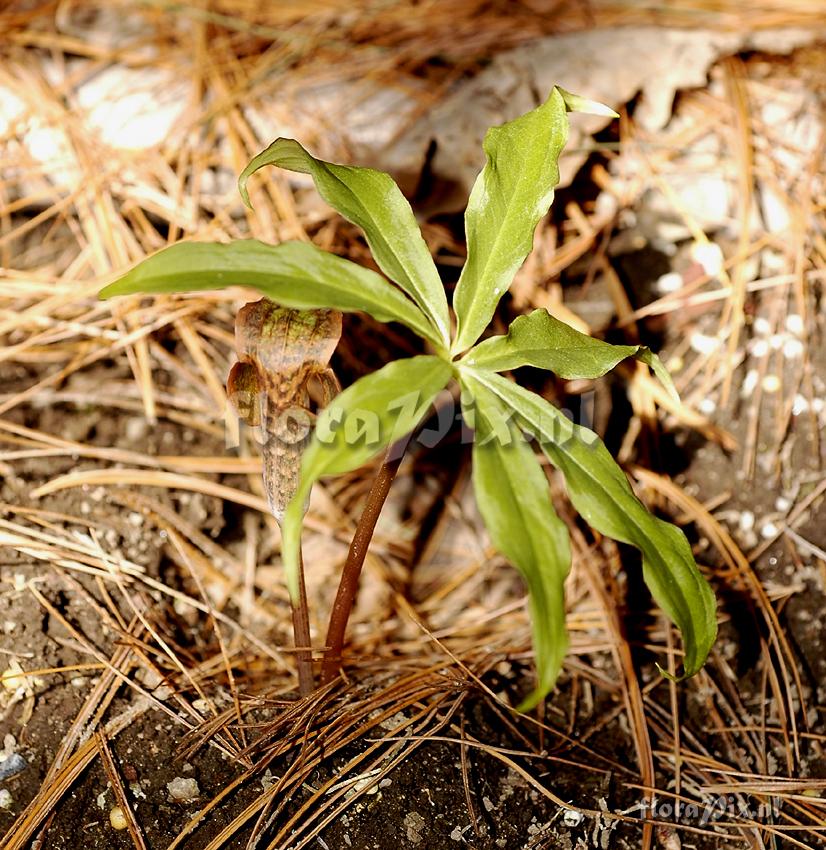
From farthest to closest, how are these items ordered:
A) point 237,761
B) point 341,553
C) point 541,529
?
1. point 341,553
2. point 237,761
3. point 541,529

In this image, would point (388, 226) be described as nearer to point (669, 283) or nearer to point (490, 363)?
point (490, 363)

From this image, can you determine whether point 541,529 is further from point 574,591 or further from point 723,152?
point 723,152

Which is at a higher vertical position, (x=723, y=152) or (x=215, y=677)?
(x=723, y=152)

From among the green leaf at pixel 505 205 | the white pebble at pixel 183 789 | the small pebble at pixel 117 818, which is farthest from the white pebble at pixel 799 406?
the small pebble at pixel 117 818

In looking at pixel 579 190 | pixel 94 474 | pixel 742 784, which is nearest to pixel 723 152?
pixel 579 190

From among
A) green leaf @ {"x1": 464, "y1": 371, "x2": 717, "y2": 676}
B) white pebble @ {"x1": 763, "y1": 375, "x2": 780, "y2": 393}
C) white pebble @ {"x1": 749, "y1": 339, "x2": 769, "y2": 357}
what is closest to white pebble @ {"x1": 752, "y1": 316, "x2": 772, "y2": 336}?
white pebble @ {"x1": 749, "y1": 339, "x2": 769, "y2": 357}

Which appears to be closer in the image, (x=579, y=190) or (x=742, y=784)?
(x=742, y=784)
